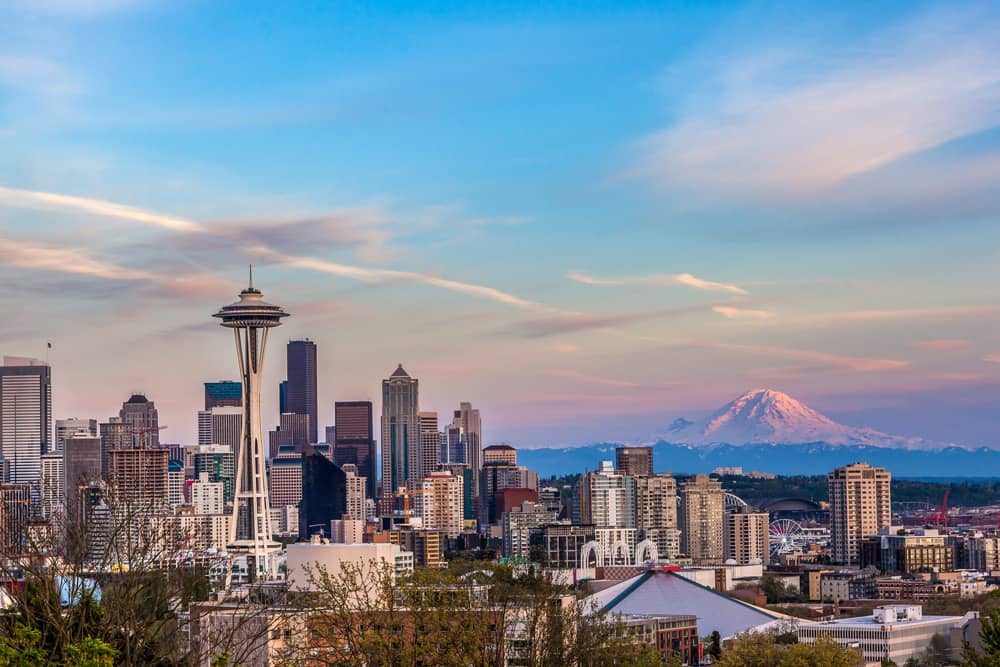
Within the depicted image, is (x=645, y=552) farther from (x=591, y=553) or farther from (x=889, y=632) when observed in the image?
(x=889, y=632)

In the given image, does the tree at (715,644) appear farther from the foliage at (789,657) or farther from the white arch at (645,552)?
the white arch at (645,552)

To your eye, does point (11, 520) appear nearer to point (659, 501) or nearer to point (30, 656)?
point (30, 656)

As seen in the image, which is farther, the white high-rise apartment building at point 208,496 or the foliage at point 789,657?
the white high-rise apartment building at point 208,496

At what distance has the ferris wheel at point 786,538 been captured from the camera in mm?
163950

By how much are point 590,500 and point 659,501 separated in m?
8.07

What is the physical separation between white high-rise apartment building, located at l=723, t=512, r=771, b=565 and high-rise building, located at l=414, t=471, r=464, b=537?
37.1 m

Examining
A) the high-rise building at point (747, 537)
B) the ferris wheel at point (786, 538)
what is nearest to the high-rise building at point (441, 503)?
the ferris wheel at point (786, 538)

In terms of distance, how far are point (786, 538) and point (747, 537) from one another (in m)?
19.9

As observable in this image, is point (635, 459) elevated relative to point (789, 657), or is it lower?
elevated

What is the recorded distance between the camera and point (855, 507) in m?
155

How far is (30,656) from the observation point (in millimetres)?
18844

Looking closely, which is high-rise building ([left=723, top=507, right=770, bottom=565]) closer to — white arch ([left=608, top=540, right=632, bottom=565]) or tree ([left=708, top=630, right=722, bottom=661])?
white arch ([left=608, top=540, right=632, bottom=565])

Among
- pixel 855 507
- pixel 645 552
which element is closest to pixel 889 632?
pixel 645 552

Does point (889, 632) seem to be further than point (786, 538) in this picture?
No
